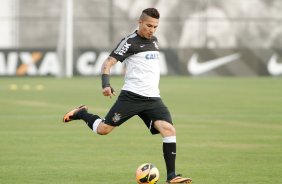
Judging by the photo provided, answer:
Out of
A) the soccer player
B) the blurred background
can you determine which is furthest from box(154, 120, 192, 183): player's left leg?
the blurred background

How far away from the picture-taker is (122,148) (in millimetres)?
16969

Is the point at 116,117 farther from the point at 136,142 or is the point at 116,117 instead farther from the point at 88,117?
the point at 136,142

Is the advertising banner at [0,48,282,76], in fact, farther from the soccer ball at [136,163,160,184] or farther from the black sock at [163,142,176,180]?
the soccer ball at [136,163,160,184]

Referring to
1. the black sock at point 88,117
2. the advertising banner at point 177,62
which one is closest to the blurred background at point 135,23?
the advertising banner at point 177,62

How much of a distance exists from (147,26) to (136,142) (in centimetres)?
583

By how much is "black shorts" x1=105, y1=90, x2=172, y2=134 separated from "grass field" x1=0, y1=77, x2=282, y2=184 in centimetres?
87

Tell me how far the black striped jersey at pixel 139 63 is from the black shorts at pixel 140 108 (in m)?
0.08

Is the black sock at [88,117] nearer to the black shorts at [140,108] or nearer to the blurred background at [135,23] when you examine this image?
the black shorts at [140,108]

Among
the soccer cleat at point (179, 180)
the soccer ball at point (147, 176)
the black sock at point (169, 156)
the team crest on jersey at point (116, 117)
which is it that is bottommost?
the soccer cleat at point (179, 180)

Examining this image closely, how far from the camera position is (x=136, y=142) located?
18.1 m

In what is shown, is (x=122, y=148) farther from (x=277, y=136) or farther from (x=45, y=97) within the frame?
(x=45, y=97)

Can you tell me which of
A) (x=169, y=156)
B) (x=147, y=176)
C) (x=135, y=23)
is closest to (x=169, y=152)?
(x=169, y=156)

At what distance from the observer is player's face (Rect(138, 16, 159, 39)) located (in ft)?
40.9

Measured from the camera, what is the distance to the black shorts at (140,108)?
41.7 ft
